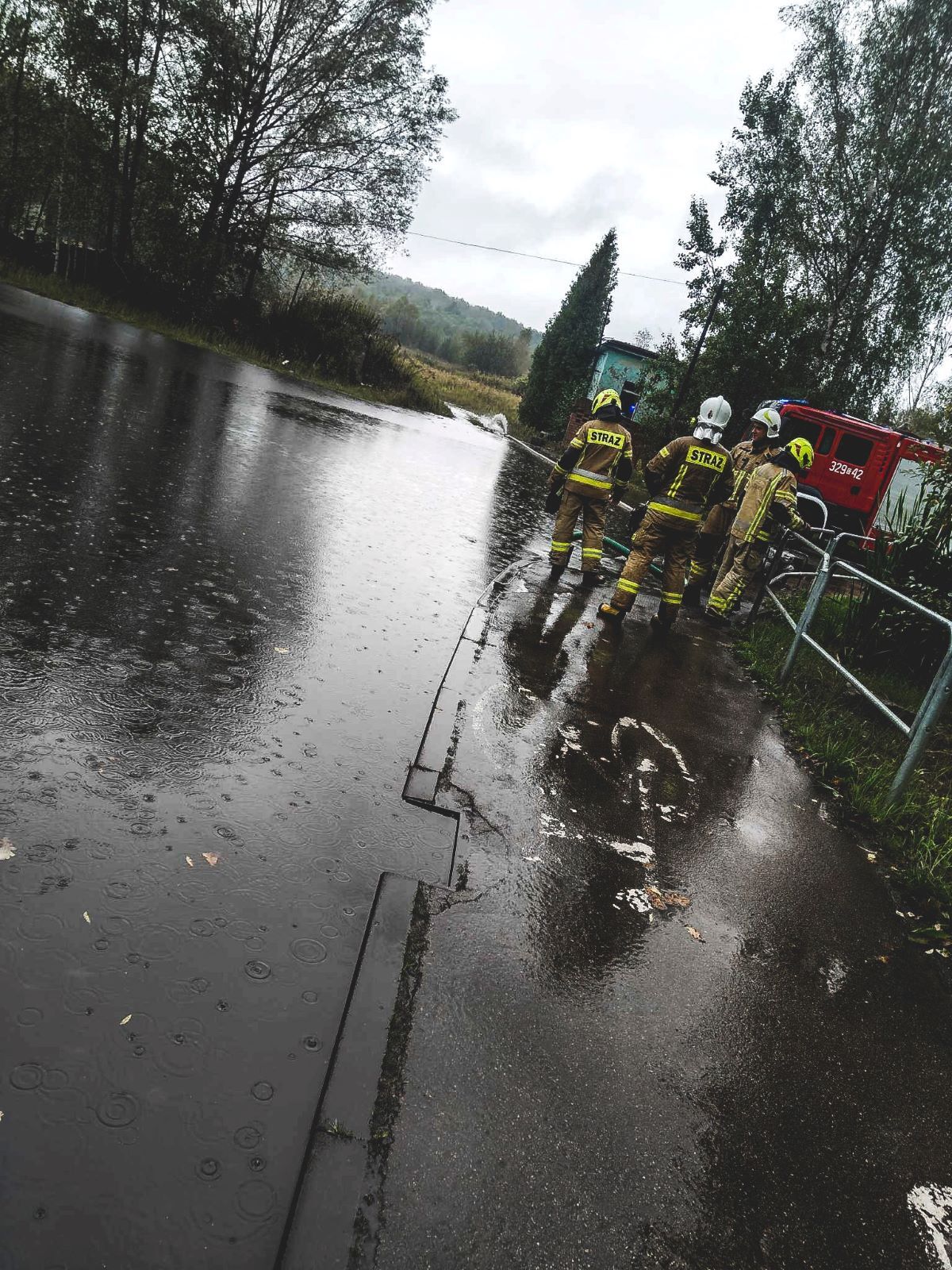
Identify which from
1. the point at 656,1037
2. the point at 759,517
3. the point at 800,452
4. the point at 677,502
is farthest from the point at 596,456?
the point at 656,1037

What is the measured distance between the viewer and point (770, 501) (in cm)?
784

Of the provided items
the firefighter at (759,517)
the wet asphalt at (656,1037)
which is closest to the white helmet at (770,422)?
the firefighter at (759,517)

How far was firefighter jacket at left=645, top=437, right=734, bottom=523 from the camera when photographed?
7004 millimetres

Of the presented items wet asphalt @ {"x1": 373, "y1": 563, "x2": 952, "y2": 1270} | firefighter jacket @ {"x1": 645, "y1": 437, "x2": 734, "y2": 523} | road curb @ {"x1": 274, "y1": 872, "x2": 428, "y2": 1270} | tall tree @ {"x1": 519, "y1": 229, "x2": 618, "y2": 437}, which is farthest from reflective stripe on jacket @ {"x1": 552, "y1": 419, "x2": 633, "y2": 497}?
Result: tall tree @ {"x1": 519, "y1": 229, "x2": 618, "y2": 437}

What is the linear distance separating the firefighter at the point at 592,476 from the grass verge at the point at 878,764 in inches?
76.4

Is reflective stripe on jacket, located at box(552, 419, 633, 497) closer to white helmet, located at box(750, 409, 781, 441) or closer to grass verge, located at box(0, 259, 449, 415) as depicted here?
white helmet, located at box(750, 409, 781, 441)

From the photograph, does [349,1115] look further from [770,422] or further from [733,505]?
[733,505]

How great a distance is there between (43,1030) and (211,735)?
1.54m

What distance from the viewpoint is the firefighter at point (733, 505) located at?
27.1ft

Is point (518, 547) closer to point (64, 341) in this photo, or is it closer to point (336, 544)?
point (336, 544)

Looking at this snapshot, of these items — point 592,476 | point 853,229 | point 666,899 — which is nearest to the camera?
point 666,899

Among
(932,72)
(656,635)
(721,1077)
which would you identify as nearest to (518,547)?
(656,635)

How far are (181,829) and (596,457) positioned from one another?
611 cm

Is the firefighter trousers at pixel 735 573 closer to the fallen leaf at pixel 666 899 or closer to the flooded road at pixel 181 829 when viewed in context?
the flooded road at pixel 181 829
